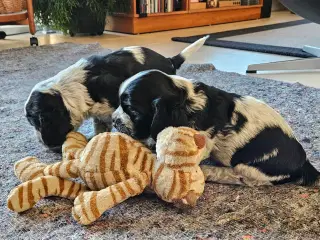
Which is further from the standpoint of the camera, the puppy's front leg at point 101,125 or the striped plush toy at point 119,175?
the puppy's front leg at point 101,125

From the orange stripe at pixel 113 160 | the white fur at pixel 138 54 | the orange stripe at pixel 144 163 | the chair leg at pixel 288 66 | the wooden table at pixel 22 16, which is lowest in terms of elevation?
the chair leg at pixel 288 66

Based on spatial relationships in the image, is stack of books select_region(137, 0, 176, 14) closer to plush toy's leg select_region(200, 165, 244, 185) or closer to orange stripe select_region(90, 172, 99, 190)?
plush toy's leg select_region(200, 165, 244, 185)

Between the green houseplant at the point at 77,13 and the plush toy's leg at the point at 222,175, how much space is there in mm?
3143

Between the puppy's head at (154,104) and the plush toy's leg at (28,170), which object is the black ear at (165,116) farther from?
the plush toy's leg at (28,170)

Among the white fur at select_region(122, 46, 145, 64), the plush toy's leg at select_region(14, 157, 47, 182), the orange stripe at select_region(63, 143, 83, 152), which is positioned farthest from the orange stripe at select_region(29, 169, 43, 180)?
the white fur at select_region(122, 46, 145, 64)

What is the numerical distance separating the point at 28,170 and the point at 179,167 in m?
0.45

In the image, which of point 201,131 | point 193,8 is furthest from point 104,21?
point 201,131

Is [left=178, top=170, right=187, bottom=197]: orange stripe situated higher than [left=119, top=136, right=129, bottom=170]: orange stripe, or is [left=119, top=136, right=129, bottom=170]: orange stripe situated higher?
[left=119, top=136, right=129, bottom=170]: orange stripe

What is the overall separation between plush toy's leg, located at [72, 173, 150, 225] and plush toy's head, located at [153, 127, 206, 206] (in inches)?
2.8

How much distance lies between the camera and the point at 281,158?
1.22 meters

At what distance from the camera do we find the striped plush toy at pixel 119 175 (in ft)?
3.45

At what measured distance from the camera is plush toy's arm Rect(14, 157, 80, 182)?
1148 millimetres

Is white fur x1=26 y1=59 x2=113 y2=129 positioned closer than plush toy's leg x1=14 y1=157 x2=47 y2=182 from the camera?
No

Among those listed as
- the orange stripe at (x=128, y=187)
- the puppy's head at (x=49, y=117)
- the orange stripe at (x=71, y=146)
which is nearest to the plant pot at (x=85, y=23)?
the puppy's head at (x=49, y=117)
